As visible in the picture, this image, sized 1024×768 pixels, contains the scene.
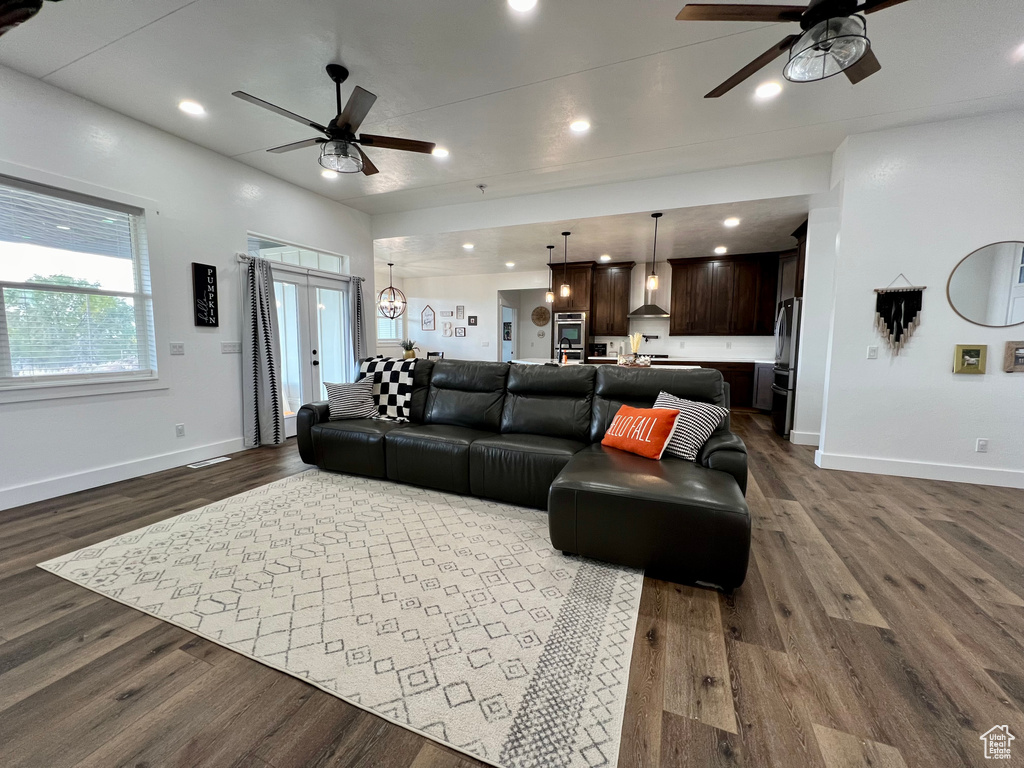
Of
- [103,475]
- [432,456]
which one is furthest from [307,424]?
[103,475]

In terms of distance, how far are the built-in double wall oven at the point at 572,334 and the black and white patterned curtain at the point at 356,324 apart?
3564 mm

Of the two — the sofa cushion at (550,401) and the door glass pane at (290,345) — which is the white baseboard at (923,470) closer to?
the sofa cushion at (550,401)

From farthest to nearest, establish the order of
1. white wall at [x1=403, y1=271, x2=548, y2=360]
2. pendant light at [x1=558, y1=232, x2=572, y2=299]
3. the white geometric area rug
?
white wall at [x1=403, y1=271, x2=548, y2=360] → pendant light at [x1=558, y1=232, x2=572, y2=299] → the white geometric area rug

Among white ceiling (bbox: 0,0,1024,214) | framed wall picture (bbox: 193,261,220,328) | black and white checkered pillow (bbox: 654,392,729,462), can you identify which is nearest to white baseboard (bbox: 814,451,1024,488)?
black and white checkered pillow (bbox: 654,392,729,462)

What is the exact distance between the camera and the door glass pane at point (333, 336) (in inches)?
203

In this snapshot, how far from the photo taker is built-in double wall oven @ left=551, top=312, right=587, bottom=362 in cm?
754

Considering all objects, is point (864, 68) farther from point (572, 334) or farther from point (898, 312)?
point (572, 334)

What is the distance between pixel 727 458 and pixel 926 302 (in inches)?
108

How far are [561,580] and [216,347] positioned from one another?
3947 mm

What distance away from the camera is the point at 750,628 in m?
1.61

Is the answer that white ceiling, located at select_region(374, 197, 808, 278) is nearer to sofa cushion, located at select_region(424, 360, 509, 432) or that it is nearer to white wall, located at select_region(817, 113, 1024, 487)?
white wall, located at select_region(817, 113, 1024, 487)

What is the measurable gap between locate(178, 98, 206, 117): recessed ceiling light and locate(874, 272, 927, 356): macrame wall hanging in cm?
571

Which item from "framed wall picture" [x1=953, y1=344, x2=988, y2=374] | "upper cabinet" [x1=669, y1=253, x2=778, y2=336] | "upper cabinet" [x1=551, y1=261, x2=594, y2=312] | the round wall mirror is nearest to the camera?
the round wall mirror

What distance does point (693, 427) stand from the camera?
2.49 meters
